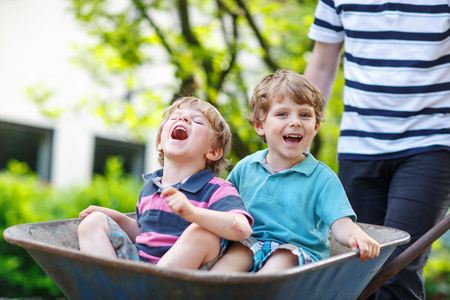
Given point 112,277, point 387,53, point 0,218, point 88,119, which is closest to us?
point 112,277

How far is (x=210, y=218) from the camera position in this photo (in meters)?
1.40

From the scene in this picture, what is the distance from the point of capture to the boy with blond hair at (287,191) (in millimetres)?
1553

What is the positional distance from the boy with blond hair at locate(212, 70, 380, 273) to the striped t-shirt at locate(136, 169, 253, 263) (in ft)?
Result: 0.42

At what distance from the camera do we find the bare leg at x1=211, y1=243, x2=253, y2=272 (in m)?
1.49

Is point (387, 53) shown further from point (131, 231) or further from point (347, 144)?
point (131, 231)

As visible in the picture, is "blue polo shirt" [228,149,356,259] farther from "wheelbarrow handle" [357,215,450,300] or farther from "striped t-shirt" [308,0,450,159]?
"striped t-shirt" [308,0,450,159]

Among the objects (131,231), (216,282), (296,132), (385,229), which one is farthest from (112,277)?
(385,229)

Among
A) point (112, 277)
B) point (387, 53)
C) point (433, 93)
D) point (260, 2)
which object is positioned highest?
point (260, 2)

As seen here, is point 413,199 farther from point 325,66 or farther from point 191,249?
point 191,249

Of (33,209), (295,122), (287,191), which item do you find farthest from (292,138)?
(33,209)

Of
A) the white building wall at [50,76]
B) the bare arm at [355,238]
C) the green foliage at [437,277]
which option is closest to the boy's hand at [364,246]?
the bare arm at [355,238]

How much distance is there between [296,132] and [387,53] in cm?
62

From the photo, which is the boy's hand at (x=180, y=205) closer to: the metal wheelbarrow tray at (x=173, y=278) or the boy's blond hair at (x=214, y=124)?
the metal wheelbarrow tray at (x=173, y=278)

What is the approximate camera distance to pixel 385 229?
1.76 m
